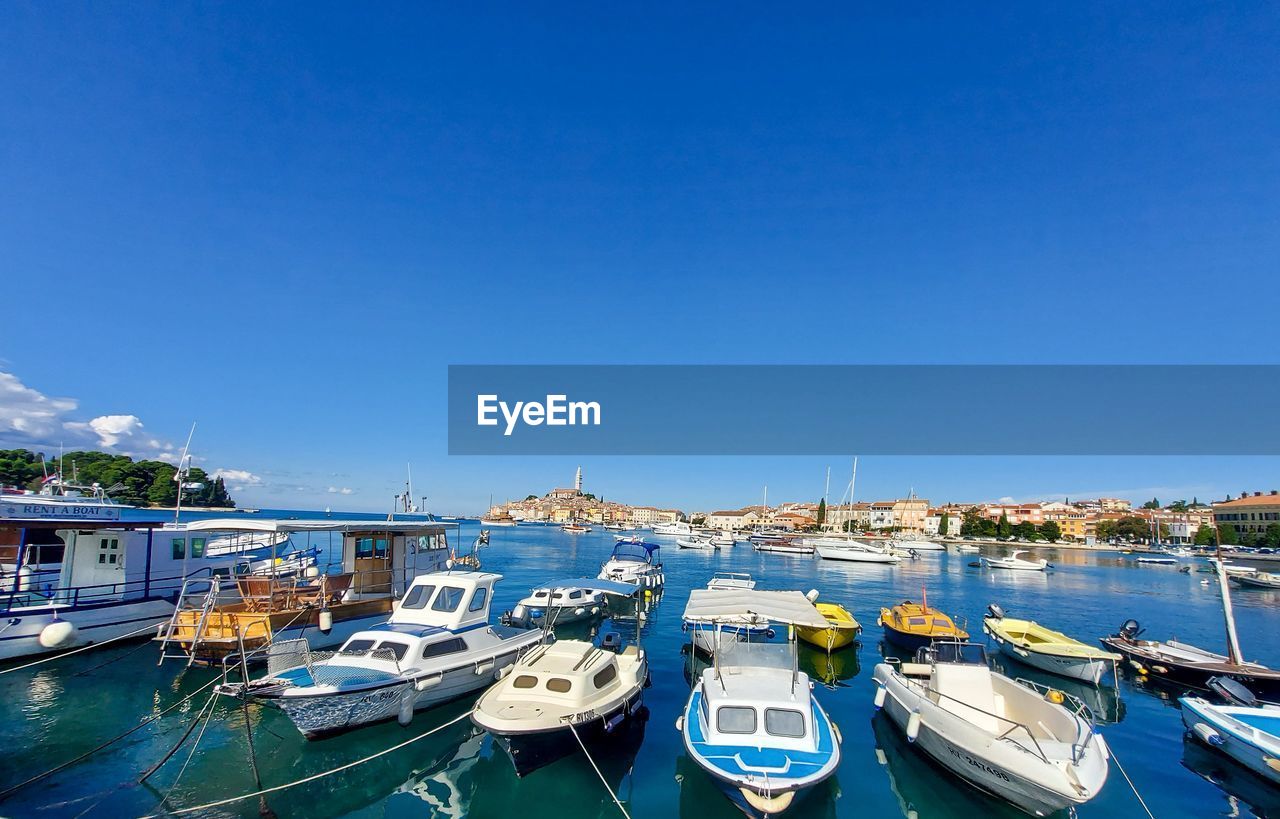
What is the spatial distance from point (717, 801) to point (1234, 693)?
622 inches

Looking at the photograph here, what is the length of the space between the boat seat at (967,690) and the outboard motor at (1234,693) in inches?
332

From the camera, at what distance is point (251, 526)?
63.1 ft

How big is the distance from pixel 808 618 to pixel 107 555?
83.2 feet

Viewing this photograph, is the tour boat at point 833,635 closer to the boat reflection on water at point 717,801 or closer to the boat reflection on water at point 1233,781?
the boat reflection on water at point 1233,781

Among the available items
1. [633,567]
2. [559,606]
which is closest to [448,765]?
[559,606]

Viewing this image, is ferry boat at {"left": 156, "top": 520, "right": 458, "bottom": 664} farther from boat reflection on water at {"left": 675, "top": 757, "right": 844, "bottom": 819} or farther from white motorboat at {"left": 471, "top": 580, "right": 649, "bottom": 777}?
boat reflection on water at {"left": 675, "top": 757, "right": 844, "bottom": 819}

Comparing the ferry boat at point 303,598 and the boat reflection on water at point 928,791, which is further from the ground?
the ferry boat at point 303,598

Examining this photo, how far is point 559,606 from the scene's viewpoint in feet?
88.5

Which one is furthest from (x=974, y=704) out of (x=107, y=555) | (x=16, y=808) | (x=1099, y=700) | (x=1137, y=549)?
(x=1137, y=549)

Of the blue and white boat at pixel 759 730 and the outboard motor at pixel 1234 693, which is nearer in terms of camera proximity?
the blue and white boat at pixel 759 730

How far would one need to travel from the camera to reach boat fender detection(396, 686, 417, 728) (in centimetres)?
1345

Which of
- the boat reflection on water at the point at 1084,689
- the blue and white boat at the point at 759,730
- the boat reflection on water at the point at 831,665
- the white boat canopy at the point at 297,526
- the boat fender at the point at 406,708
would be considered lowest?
the boat reflection on water at the point at 1084,689

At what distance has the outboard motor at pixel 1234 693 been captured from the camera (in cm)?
1575

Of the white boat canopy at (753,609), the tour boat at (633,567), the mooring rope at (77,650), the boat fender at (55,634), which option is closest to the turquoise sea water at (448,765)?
the mooring rope at (77,650)
